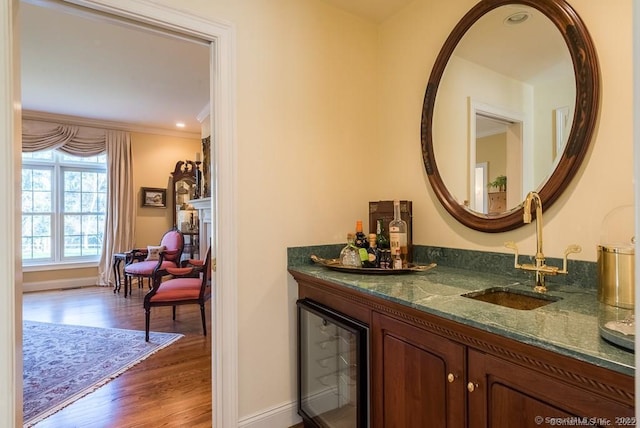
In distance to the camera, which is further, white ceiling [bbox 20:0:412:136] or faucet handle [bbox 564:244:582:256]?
white ceiling [bbox 20:0:412:136]

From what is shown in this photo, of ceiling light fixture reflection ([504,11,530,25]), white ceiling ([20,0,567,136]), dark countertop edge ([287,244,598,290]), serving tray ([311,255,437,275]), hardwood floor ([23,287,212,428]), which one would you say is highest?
white ceiling ([20,0,567,136])

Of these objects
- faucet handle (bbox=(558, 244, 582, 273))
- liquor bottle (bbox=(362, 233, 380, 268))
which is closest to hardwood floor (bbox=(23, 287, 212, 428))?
liquor bottle (bbox=(362, 233, 380, 268))

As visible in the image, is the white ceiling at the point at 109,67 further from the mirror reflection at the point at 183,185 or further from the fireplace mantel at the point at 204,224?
the fireplace mantel at the point at 204,224

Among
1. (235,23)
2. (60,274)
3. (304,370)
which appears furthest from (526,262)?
(60,274)

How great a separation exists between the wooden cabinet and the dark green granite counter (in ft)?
0.10

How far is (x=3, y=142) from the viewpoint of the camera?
3.74 feet

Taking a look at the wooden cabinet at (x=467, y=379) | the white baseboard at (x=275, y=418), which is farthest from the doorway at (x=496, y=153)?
the white baseboard at (x=275, y=418)

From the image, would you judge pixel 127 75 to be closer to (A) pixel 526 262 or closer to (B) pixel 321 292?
(B) pixel 321 292

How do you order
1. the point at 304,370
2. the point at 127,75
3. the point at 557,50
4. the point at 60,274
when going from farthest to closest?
the point at 60,274 < the point at 127,75 < the point at 304,370 < the point at 557,50

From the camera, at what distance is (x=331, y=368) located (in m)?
1.76

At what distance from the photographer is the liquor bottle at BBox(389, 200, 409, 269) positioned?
1787 mm

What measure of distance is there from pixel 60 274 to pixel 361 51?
5.89 metres

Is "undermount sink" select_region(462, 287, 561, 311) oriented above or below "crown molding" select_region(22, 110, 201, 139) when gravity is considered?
below

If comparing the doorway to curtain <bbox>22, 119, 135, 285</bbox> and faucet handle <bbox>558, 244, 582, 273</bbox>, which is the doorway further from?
curtain <bbox>22, 119, 135, 285</bbox>
